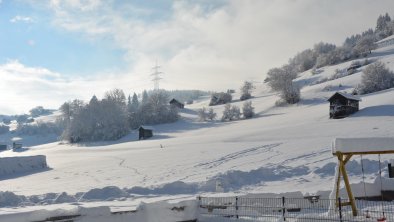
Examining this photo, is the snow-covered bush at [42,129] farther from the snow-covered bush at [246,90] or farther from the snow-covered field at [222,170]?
the snow-covered field at [222,170]

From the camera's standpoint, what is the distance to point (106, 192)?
29.5 m

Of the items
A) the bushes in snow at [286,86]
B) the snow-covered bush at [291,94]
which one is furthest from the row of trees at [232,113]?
the snow-covered bush at [291,94]

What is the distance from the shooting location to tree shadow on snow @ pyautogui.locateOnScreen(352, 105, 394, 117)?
59.4m

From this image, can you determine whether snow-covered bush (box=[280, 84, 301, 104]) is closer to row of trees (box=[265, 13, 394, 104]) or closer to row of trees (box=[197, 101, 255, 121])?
row of trees (box=[265, 13, 394, 104])

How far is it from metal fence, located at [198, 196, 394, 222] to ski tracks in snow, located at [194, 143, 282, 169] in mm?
19083

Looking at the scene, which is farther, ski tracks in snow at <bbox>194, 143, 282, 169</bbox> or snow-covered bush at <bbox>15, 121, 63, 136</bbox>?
snow-covered bush at <bbox>15, 121, 63, 136</bbox>

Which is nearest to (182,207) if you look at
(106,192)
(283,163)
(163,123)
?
(106,192)

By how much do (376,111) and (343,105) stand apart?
483 centimetres

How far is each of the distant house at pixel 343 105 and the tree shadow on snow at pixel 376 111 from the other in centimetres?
125

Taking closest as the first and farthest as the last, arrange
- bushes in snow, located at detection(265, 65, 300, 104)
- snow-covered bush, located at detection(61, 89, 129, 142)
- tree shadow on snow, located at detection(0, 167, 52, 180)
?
tree shadow on snow, located at detection(0, 167, 52, 180), bushes in snow, located at detection(265, 65, 300, 104), snow-covered bush, located at detection(61, 89, 129, 142)

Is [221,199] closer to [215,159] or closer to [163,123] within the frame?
[215,159]

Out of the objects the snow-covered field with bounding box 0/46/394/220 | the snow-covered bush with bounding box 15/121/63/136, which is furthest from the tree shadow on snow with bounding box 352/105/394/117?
the snow-covered bush with bounding box 15/121/63/136

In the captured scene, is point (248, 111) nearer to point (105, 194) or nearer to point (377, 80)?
point (377, 80)

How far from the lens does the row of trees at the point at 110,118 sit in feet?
334
